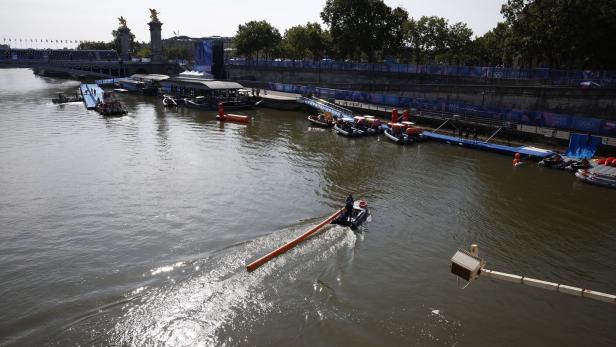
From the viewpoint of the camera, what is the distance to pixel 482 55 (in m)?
86.9

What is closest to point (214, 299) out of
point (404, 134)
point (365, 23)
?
point (404, 134)

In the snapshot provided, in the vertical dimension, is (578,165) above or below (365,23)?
below

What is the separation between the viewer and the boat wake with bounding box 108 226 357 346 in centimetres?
1397

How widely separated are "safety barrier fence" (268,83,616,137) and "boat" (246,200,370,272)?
29.2m

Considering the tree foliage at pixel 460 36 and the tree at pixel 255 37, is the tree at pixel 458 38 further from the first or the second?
the tree at pixel 255 37

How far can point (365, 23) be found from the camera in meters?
75.1

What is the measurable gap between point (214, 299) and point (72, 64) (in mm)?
97725

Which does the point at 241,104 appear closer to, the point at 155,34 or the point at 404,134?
the point at 404,134

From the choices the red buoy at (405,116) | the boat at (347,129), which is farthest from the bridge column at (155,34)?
the red buoy at (405,116)

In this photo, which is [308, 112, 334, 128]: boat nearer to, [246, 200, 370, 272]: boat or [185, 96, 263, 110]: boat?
[185, 96, 263, 110]: boat

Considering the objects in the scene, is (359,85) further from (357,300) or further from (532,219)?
(357,300)

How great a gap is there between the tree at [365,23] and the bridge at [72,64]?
2023 inches

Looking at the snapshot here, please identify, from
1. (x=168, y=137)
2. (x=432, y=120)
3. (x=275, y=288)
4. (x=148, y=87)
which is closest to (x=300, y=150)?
(x=168, y=137)

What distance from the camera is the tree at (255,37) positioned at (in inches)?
3932
